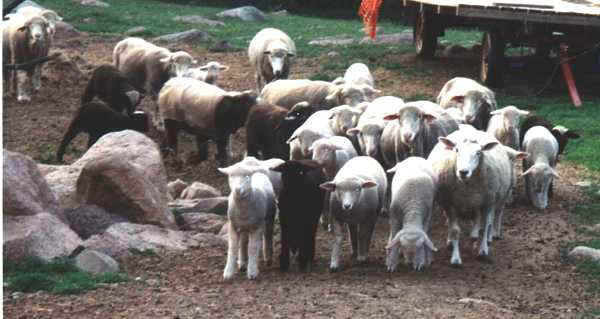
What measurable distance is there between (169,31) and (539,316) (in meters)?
19.1

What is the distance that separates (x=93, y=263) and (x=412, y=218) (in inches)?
106

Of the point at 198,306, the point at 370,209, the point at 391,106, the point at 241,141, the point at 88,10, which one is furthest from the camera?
the point at 88,10

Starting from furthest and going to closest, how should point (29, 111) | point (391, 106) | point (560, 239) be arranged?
point (29, 111) → point (391, 106) → point (560, 239)

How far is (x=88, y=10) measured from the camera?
3000cm

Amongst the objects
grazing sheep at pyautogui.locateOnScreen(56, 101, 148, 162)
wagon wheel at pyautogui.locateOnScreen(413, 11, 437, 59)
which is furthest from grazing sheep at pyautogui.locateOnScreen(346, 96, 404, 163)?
wagon wheel at pyautogui.locateOnScreen(413, 11, 437, 59)

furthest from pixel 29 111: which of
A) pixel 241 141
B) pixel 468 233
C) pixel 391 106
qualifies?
pixel 468 233

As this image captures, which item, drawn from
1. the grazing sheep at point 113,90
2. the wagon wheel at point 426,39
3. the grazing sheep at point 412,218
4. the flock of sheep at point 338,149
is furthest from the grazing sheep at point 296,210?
the wagon wheel at point 426,39

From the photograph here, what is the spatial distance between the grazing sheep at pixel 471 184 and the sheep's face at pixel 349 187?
94cm

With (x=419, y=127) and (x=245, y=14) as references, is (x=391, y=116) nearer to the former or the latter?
(x=419, y=127)

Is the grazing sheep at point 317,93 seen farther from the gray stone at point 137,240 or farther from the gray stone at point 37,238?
the gray stone at point 37,238

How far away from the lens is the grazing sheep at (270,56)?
1816 centimetres

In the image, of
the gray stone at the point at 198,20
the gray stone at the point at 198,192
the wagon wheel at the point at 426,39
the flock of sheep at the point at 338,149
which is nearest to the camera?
the flock of sheep at the point at 338,149

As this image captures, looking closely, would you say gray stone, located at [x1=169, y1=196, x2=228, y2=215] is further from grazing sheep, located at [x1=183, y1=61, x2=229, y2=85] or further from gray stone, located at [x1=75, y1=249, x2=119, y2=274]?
grazing sheep, located at [x1=183, y1=61, x2=229, y2=85]

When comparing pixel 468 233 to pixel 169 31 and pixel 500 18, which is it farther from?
pixel 169 31
